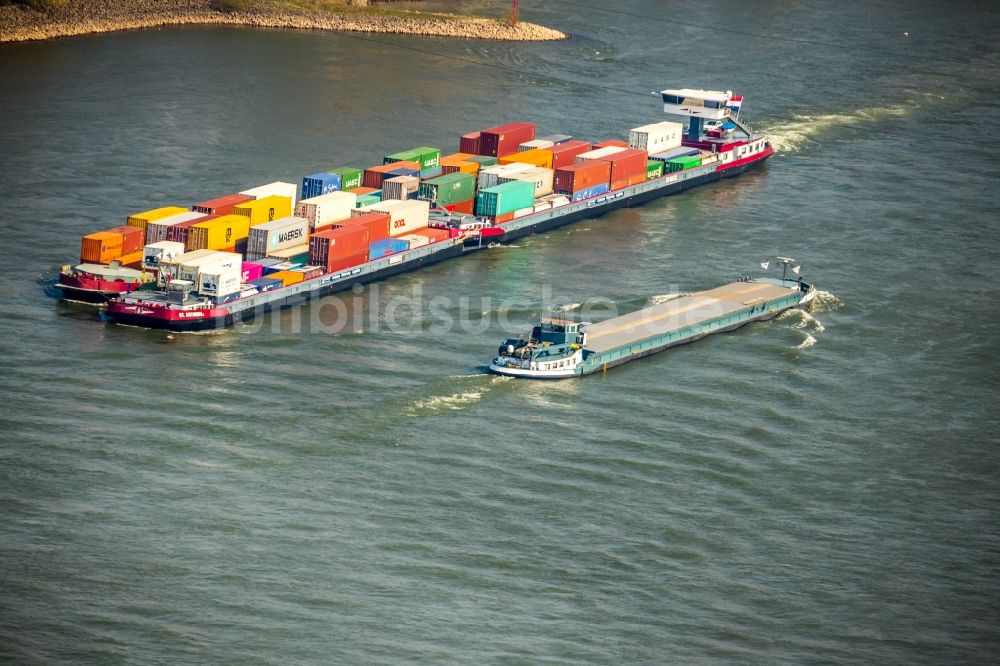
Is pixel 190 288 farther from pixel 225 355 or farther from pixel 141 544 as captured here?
pixel 141 544

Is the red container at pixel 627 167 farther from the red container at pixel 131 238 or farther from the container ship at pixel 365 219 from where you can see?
the red container at pixel 131 238

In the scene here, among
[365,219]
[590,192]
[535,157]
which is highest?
[535,157]

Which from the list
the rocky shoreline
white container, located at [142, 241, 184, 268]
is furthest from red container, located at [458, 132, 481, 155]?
the rocky shoreline

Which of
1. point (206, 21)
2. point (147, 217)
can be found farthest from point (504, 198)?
point (206, 21)

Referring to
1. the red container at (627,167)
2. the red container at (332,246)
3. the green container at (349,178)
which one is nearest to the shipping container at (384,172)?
the green container at (349,178)

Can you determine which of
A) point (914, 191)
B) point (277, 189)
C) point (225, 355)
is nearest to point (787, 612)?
point (225, 355)

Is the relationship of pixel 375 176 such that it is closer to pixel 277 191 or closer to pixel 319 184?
pixel 319 184
